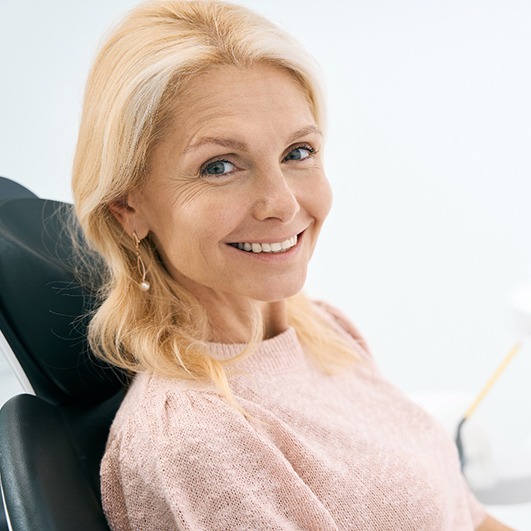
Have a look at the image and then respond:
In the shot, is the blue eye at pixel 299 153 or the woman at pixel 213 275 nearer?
the woman at pixel 213 275

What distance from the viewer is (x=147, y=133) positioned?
1.01 meters

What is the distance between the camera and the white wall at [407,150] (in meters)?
2.24

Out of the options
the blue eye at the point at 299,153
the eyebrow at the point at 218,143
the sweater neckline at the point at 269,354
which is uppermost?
the eyebrow at the point at 218,143

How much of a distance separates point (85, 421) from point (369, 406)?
17.5 inches

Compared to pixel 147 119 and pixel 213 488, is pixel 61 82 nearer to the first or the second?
pixel 147 119

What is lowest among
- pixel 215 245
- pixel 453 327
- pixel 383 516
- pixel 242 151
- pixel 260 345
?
pixel 453 327

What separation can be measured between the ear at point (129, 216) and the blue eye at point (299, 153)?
22 cm

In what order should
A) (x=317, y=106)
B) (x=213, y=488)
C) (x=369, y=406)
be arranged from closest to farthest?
(x=213, y=488) < (x=317, y=106) < (x=369, y=406)

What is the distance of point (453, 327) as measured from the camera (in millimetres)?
2744

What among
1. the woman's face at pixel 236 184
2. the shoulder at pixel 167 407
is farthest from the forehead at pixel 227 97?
the shoulder at pixel 167 407

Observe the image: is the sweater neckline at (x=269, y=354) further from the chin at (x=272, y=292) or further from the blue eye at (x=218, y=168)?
the blue eye at (x=218, y=168)

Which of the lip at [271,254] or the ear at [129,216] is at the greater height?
the ear at [129,216]

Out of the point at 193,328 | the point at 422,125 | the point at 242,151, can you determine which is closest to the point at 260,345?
the point at 193,328

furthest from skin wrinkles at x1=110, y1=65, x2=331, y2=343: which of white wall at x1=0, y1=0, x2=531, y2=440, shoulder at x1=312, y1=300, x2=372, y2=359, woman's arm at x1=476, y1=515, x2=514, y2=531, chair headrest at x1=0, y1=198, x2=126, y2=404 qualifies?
white wall at x1=0, y1=0, x2=531, y2=440
